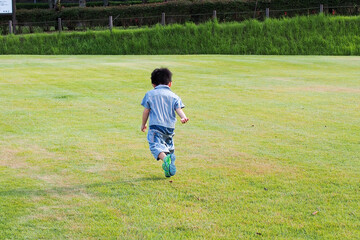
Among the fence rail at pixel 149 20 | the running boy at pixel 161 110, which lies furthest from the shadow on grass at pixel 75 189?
the fence rail at pixel 149 20

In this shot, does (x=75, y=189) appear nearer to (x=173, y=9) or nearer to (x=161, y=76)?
(x=161, y=76)

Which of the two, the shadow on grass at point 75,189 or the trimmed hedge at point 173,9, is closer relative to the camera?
the shadow on grass at point 75,189

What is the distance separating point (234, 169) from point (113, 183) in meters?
1.33

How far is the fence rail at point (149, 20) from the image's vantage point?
100 feet

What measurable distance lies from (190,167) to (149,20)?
1143 inches

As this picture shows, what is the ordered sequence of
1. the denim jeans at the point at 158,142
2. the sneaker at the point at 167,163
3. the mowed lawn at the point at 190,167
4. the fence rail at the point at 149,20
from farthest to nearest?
the fence rail at the point at 149,20, the denim jeans at the point at 158,142, the sneaker at the point at 167,163, the mowed lawn at the point at 190,167

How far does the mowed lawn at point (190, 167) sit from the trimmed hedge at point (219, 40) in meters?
13.7

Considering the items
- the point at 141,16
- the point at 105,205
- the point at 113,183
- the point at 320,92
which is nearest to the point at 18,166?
the point at 113,183

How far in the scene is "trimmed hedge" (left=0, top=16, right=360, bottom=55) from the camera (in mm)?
24641

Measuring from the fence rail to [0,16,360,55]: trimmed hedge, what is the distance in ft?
9.66

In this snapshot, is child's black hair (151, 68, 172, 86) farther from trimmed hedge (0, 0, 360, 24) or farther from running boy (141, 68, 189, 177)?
trimmed hedge (0, 0, 360, 24)

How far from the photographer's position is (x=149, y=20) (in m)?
33.8

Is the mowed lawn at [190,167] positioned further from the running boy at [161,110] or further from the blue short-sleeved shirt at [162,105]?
the blue short-sleeved shirt at [162,105]

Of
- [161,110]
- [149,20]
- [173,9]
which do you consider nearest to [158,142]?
[161,110]
